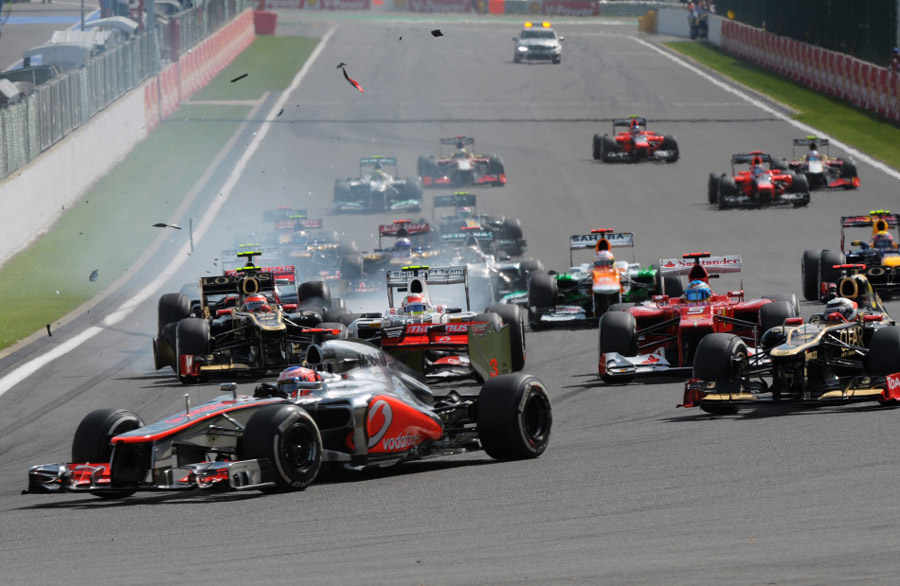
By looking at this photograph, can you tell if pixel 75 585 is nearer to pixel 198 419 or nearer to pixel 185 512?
pixel 185 512

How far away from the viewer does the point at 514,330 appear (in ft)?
68.3

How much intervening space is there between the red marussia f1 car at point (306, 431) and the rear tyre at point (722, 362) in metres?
2.91

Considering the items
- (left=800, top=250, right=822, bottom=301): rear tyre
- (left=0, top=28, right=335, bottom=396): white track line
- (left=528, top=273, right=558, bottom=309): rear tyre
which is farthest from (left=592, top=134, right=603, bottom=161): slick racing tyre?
(left=528, top=273, right=558, bottom=309): rear tyre

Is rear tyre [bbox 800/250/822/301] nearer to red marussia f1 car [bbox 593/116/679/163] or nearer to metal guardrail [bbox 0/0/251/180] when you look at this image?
metal guardrail [bbox 0/0/251/180]

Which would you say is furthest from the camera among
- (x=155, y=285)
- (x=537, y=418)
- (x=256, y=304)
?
(x=155, y=285)

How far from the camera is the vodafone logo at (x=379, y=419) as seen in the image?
1368 centimetres

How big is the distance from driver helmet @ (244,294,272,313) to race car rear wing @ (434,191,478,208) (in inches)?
495

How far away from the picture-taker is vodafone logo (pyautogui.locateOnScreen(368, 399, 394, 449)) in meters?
13.7

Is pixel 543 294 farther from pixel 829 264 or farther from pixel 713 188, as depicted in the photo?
pixel 713 188

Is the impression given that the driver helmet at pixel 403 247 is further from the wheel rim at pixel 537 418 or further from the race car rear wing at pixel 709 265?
the wheel rim at pixel 537 418

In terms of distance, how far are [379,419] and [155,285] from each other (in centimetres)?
1857

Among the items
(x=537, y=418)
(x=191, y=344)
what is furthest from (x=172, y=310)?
(x=537, y=418)

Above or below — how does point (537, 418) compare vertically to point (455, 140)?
above

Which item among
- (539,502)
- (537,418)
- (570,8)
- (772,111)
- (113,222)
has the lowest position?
(113,222)
